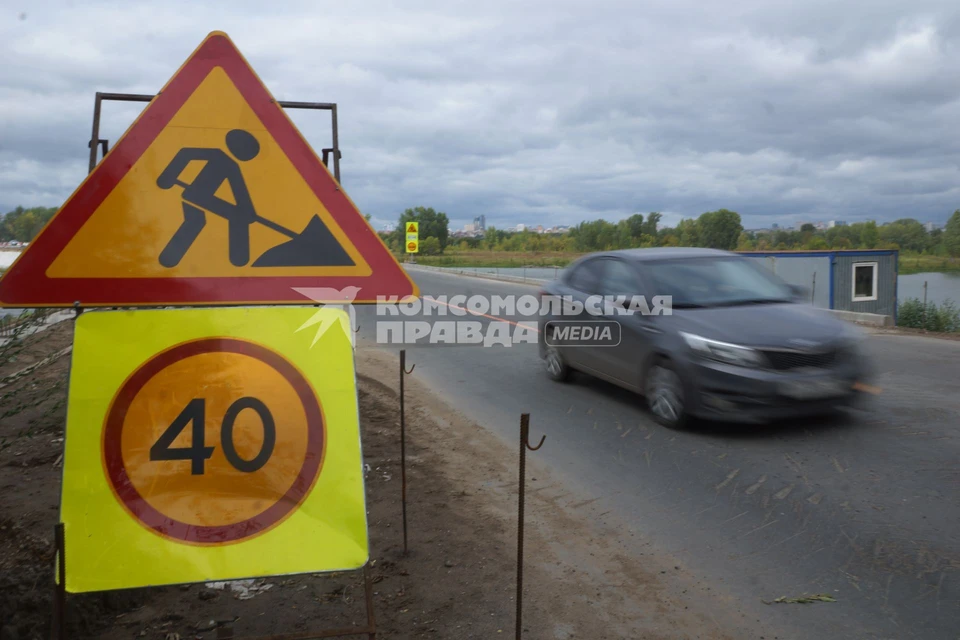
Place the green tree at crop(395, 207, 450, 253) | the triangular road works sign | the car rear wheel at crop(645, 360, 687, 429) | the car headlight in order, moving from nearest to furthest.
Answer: the triangular road works sign → the car headlight → the car rear wheel at crop(645, 360, 687, 429) → the green tree at crop(395, 207, 450, 253)

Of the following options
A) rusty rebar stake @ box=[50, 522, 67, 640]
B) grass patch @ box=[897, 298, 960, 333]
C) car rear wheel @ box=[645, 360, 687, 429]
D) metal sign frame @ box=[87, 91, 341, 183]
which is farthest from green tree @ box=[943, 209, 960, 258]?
rusty rebar stake @ box=[50, 522, 67, 640]

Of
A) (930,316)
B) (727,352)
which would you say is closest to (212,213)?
Answer: (727,352)

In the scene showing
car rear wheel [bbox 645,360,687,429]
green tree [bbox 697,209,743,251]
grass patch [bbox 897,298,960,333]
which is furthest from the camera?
green tree [bbox 697,209,743,251]

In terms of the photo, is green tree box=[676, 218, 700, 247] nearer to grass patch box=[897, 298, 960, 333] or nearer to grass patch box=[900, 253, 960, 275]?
grass patch box=[900, 253, 960, 275]

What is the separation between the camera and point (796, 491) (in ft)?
18.2

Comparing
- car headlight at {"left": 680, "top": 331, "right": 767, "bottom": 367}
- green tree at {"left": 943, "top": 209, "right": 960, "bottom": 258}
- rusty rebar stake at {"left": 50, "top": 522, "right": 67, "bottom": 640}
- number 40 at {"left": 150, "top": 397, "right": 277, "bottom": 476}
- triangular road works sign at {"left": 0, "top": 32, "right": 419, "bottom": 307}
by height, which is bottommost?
rusty rebar stake at {"left": 50, "top": 522, "right": 67, "bottom": 640}

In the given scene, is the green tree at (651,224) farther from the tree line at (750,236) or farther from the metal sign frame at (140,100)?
the metal sign frame at (140,100)

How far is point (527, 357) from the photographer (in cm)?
1183

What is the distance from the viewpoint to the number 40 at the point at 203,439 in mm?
2461

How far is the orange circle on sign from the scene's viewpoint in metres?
2.43

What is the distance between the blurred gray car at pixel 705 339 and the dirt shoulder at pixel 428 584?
6.39ft

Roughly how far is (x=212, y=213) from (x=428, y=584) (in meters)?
2.40

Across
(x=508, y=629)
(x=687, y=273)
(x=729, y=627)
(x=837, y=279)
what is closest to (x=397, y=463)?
(x=508, y=629)

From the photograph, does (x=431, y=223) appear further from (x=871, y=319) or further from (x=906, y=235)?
(x=871, y=319)
